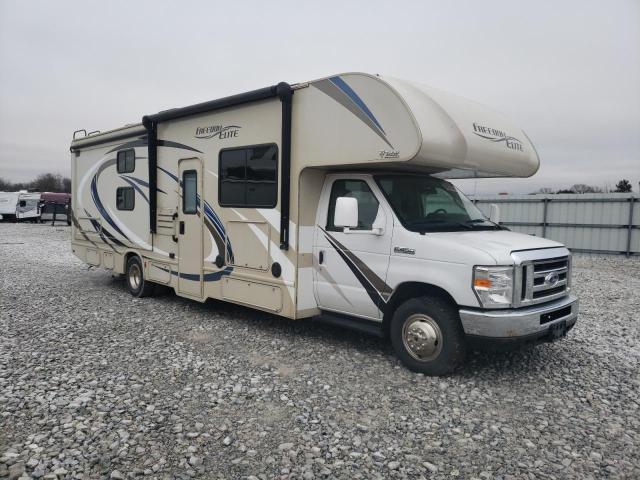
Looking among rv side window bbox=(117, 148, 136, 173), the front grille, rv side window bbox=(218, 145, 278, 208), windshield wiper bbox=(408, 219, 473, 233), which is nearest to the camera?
the front grille

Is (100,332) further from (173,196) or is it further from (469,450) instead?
(469,450)

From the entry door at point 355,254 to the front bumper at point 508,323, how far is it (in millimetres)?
1017

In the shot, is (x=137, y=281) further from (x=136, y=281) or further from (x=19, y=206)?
(x=19, y=206)

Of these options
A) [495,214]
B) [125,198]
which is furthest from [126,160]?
[495,214]

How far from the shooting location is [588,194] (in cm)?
1669

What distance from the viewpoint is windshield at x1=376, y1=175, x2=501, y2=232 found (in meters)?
5.54

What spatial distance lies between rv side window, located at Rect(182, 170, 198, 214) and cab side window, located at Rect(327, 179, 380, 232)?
8.16 ft

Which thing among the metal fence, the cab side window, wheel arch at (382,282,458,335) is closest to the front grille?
wheel arch at (382,282,458,335)

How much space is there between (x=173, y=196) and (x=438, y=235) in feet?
15.1

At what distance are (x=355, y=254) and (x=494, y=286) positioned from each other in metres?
1.65

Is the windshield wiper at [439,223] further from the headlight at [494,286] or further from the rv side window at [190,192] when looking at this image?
the rv side window at [190,192]

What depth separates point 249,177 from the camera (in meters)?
6.66


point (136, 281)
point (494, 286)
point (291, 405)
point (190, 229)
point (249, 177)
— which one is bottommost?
point (291, 405)

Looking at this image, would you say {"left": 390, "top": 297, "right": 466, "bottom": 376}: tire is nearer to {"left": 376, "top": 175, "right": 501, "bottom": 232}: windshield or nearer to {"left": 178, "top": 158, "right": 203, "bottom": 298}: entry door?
{"left": 376, "top": 175, "right": 501, "bottom": 232}: windshield
